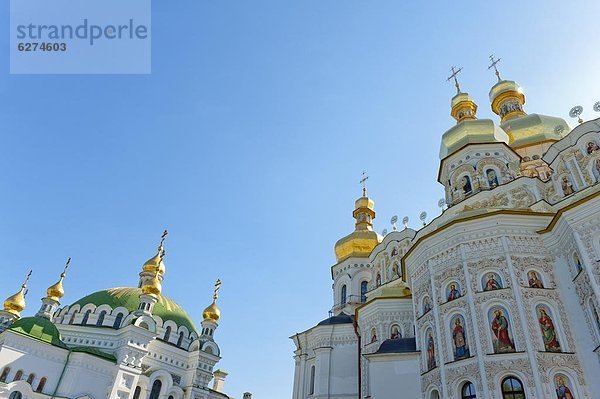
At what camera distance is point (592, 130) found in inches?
647

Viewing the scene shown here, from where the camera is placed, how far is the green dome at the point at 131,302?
101 feet

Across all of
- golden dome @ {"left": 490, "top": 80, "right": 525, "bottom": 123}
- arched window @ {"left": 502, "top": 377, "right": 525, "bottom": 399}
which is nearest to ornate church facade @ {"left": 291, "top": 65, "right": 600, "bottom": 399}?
arched window @ {"left": 502, "top": 377, "right": 525, "bottom": 399}

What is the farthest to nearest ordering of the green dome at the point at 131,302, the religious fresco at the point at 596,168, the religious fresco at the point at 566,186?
the green dome at the point at 131,302 < the religious fresco at the point at 566,186 < the religious fresco at the point at 596,168

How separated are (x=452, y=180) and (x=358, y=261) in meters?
11.3

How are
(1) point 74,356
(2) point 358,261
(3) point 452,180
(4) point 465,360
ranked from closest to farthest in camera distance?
(4) point 465,360, (3) point 452,180, (1) point 74,356, (2) point 358,261

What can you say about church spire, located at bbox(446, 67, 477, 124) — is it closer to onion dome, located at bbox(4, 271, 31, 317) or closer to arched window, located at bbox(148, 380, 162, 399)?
arched window, located at bbox(148, 380, 162, 399)

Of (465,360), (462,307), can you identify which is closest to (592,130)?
(462,307)

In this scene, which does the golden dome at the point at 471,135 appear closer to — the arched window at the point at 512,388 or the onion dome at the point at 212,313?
the arched window at the point at 512,388

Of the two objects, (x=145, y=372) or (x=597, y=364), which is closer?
(x=597, y=364)

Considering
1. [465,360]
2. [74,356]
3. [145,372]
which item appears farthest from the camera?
[145,372]

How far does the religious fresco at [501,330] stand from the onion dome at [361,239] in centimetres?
1778

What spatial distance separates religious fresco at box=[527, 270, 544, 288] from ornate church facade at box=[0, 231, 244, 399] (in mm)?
21910

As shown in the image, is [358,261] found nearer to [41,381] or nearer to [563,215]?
[563,215]

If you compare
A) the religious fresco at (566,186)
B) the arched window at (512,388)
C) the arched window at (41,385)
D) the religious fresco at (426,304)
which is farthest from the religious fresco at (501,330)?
the arched window at (41,385)
